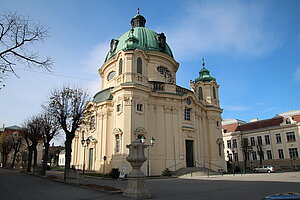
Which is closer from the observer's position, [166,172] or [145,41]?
[166,172]

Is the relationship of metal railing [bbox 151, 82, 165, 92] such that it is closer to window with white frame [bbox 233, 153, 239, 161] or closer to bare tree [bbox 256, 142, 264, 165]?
bare tree [bbox 256, 142, 264, 165]

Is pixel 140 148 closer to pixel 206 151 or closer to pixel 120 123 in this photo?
pixel 120 123

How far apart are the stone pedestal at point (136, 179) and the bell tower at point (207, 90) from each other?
26.4 m

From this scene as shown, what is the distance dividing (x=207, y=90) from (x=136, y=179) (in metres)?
29.0

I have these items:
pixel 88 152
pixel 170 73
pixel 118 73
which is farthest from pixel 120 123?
pixel 170 73

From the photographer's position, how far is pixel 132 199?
10.8 m

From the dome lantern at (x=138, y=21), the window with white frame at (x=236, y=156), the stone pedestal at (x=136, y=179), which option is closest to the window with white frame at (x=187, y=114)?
the dome lantern at (x=138, y=21)

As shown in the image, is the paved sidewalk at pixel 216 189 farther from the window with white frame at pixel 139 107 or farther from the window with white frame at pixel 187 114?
the window with white frame at pixel 187 114

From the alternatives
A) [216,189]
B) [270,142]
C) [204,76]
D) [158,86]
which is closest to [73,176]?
[216,189]

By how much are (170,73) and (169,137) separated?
10789 millimetres

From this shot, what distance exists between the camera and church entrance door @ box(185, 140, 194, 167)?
30125 millimetres

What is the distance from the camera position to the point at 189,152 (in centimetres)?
3062

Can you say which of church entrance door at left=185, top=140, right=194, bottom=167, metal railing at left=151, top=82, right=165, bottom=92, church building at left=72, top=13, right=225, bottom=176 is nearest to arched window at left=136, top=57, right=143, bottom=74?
church building at left=72, top=13, right=225, bottom=176

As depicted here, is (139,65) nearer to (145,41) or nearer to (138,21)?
(145,41)
